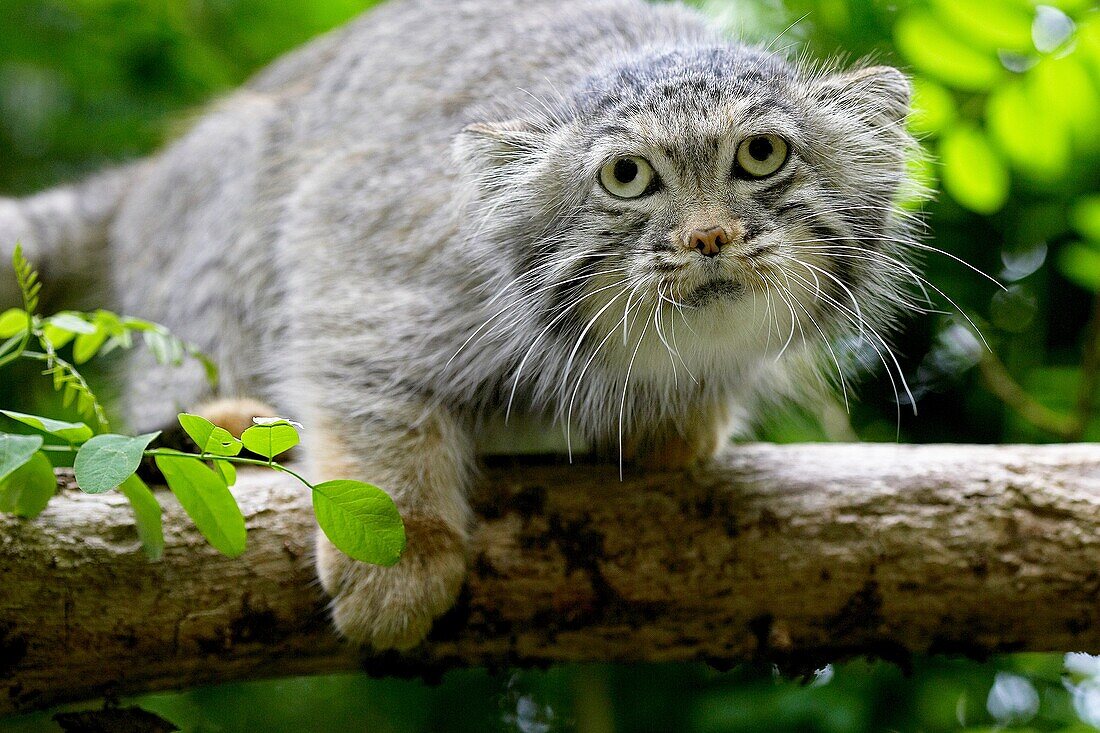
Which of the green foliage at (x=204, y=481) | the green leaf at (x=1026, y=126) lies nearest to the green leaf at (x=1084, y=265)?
the green leaf at (x=1026, y=126)

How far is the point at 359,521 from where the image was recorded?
1536 millimetres

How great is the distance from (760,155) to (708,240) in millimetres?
276

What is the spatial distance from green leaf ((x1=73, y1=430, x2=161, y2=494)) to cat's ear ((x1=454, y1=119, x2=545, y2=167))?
114 centimetres

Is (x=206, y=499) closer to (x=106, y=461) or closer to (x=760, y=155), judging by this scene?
(x=106, y=461)

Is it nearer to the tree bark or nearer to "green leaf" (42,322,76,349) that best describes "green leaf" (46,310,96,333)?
"green leaf" (42,322,76,349)

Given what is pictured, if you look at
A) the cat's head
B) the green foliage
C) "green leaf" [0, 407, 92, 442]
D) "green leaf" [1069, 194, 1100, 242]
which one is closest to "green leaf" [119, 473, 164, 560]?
the green foliage

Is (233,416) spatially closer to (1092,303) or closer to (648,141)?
(648,141)

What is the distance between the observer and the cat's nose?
1.88m

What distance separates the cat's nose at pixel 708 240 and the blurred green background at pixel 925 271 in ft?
2.73

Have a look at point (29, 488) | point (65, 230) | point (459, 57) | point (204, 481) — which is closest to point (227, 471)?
point (204, 481)

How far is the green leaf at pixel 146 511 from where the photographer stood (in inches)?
65.2

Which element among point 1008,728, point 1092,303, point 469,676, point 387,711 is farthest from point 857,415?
Result: point 387,711

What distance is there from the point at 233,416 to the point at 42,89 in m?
2.11

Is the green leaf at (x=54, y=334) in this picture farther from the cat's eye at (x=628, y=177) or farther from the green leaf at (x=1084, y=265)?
the green leaf at (x=1084, y=265)
